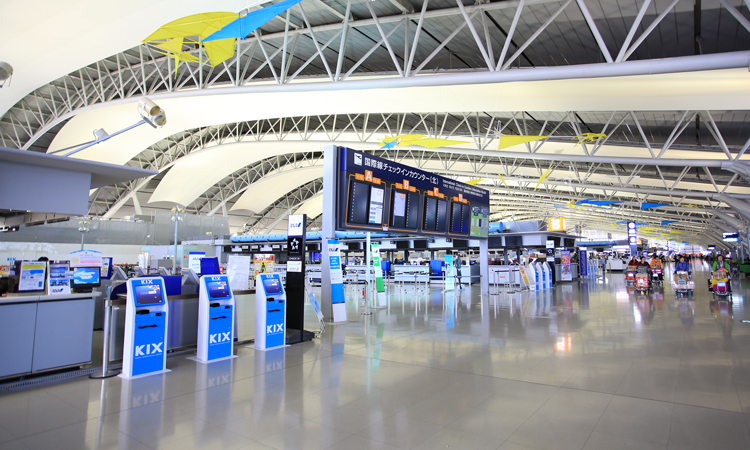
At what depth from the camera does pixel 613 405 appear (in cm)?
391

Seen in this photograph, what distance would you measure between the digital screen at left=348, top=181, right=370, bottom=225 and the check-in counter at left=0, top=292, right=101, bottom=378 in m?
5.45

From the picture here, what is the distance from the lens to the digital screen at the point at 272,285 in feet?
21.7

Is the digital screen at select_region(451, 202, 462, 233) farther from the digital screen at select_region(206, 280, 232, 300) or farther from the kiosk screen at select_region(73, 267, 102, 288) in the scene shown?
the kiosk screen at select_region(73, 267, 102, 288)

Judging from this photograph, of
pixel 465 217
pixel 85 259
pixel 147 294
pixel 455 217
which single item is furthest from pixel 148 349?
pixel 465 217

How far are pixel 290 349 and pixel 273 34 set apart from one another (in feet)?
38.5

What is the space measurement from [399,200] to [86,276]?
7.14 meters

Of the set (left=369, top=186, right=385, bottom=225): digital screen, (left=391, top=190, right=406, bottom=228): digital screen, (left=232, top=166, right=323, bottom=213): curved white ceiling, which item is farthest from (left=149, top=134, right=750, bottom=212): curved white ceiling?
(left=369, top=186, right=385, bottom=225): digital screen

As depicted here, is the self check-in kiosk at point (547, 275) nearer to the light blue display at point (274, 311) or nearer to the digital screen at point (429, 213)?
the digital screen at point (429, 213)

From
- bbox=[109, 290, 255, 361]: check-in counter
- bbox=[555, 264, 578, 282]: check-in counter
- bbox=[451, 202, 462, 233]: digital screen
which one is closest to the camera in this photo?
bbox=[109, 290, 255, 361]: check-in counter

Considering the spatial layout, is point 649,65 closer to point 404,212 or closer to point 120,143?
point 404,212

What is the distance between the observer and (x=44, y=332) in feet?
16.0

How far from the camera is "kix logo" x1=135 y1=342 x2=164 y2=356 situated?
5.04 metres

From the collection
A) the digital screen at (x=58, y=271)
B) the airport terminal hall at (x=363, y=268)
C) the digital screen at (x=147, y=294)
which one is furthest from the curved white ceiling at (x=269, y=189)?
the digital screen at (x=147, y=294)

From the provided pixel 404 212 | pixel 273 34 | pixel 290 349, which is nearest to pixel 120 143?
pixel 273 34
